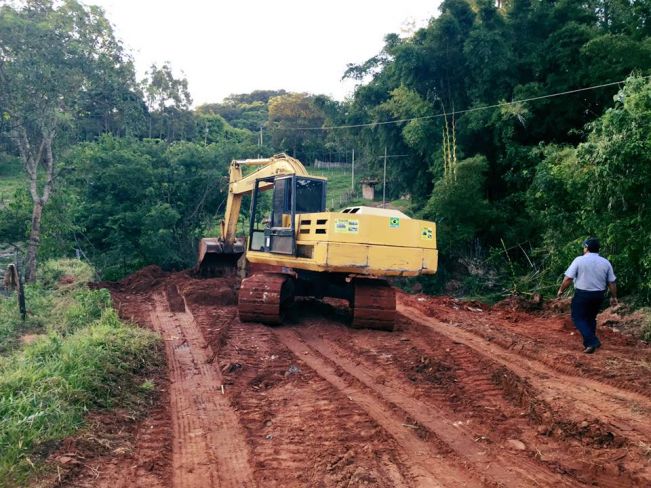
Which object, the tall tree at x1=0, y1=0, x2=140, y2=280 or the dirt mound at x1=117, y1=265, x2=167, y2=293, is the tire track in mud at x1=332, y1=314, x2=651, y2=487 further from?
the tall tree at x1=0, y1=0, x2=140, y2=280

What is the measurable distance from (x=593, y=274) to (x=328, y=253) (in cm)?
368

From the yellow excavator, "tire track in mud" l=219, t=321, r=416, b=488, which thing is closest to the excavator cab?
the yellow excavator

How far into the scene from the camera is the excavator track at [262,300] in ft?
29.9

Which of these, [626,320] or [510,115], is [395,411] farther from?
[510,115]

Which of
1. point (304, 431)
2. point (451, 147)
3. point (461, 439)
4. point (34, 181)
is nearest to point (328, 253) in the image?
point (304, 431)

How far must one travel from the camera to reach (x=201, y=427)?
5.00 metres

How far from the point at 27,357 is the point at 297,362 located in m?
3.36

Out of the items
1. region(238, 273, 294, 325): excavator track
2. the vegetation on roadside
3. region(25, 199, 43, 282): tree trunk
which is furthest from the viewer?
region(25, 199, 43, 282): tree trunk

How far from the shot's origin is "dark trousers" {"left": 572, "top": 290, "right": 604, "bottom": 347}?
709cm

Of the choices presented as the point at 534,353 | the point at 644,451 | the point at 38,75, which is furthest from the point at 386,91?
the point at 644,451

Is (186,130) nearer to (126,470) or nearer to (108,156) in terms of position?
(108,156)


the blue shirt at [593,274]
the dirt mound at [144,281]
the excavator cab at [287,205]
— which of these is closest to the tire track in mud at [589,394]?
the blue shirt at [593,274]

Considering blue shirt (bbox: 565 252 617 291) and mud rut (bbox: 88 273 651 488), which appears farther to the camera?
blue shirt (bbox: 565 252 617 291)

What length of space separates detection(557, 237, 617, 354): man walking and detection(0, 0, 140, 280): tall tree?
15433 millimetres
